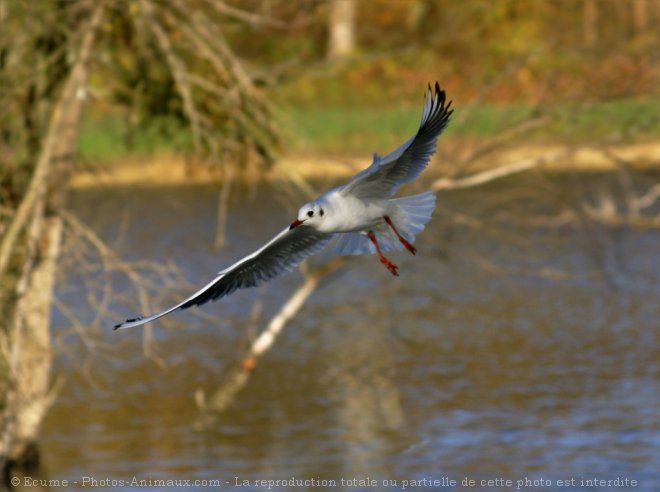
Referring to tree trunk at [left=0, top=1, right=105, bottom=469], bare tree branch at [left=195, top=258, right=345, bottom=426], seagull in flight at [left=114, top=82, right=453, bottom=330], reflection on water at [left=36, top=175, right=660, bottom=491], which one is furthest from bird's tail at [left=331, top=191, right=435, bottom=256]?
bare tree branch at [left=195, top=258, right=345, bottom=426]

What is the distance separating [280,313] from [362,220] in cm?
596

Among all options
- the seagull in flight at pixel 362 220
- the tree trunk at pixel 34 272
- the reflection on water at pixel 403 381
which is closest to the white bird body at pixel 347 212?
A: the seagull in flight at pixel 362 220

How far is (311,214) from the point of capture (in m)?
5.81

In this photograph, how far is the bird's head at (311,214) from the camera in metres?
5.78

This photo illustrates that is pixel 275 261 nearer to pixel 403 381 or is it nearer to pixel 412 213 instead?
pixel 412 213

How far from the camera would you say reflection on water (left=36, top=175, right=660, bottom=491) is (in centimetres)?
1159

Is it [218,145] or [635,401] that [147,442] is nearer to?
[218,145]

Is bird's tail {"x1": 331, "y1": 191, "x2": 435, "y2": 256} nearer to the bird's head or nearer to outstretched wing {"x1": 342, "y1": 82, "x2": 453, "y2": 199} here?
outstretched wing {"x1": 342, "y1": 82, "x2": 453, "y2": 199}

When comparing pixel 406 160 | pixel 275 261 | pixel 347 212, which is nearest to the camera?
pixel 347 212

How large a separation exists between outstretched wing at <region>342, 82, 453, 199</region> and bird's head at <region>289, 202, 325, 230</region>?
22 centimetres

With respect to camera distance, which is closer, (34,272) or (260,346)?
(34,272)

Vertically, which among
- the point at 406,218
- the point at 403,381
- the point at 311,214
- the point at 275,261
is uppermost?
the point at 403,381

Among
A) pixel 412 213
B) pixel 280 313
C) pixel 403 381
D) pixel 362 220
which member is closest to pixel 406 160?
pixel 412 213

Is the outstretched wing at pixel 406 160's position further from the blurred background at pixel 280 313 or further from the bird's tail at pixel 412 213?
the blurred background at pixel 280 313
